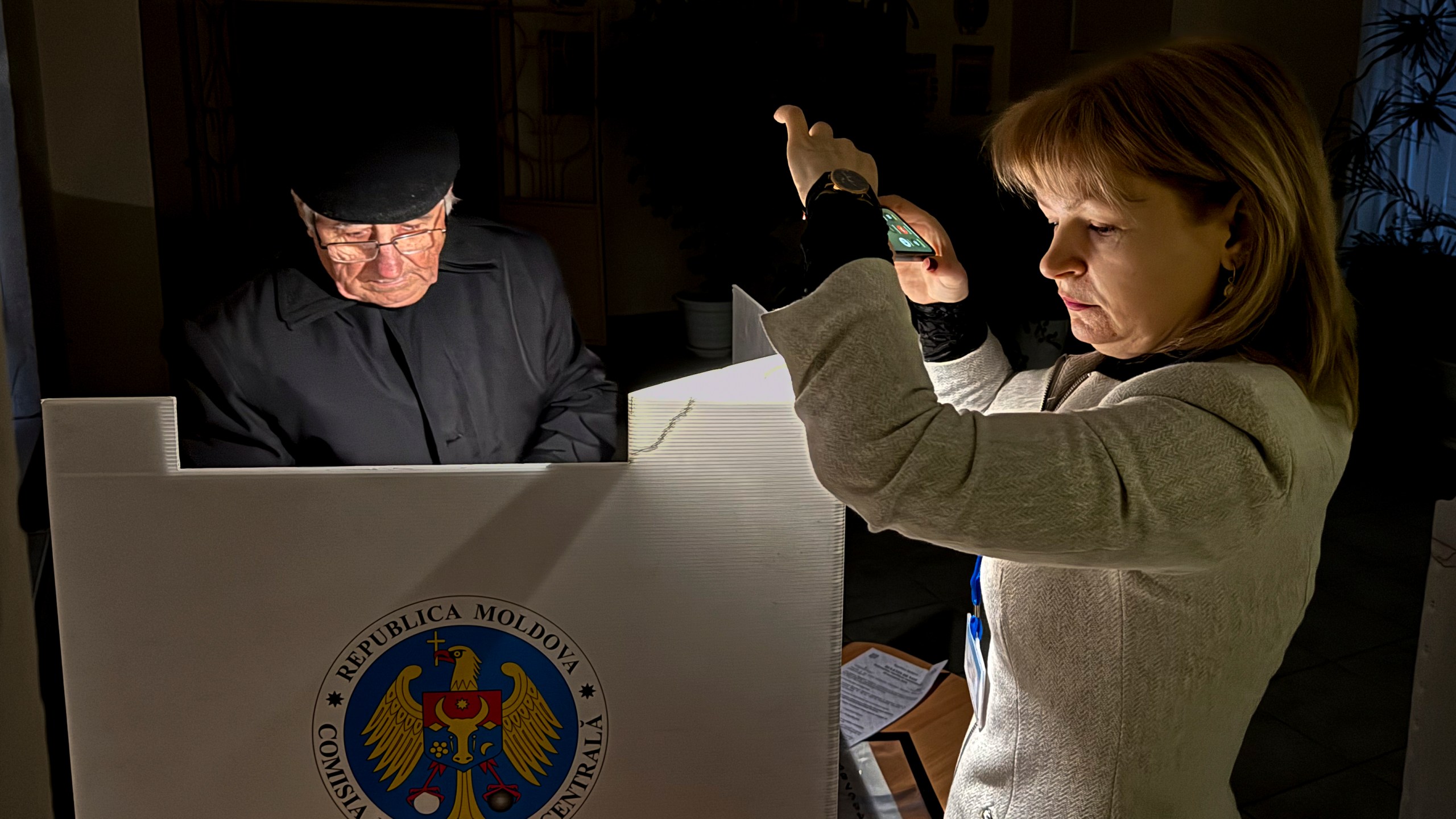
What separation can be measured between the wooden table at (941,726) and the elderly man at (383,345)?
0.62 m

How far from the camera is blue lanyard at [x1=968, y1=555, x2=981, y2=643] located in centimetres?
98

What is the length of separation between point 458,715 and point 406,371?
40.5 inches

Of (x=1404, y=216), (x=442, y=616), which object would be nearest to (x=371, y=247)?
(x=442, y=616)

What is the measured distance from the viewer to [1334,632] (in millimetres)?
3328

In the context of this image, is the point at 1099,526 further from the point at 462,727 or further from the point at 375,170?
A: the point at 375,170

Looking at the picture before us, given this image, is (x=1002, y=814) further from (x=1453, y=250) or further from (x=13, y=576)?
(x=1453, y=250)

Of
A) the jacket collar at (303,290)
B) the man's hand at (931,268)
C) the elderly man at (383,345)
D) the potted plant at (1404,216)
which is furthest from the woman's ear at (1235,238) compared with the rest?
the potted plant at (1404,216)

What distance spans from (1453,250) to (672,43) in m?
3.68

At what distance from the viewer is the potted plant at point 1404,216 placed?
4.81 metres

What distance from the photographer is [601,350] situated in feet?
17.0

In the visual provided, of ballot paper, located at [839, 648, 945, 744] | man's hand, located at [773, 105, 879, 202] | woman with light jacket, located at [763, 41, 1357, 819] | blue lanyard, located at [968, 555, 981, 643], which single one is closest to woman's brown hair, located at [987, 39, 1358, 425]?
woman with light jacket, located at [763, 41, 1357, 819]

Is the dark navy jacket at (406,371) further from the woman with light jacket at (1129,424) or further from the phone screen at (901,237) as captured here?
the woman with light jacket at (1129,424)

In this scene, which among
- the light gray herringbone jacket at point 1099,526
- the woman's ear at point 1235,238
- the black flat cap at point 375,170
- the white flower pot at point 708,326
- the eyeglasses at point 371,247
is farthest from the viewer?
the white flower pot at point 708,326

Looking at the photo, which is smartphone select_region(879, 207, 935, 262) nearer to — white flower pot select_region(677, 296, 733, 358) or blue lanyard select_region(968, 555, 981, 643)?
blue lanyard select_region(968, 555, 981, 643)
